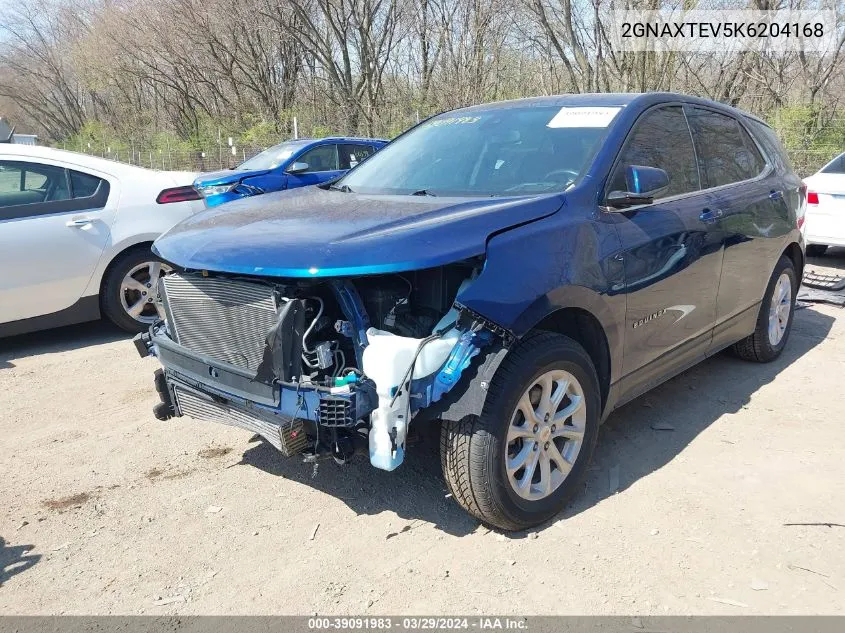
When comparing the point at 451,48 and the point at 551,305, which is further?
the point at 451,48

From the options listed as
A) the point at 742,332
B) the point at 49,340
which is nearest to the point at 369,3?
the point at 49,340

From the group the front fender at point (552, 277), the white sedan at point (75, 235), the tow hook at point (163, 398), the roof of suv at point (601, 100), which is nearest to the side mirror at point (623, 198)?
the front fender at point (552, 277)

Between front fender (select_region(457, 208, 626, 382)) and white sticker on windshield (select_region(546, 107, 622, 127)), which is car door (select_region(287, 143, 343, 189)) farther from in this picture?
front fender (select_region(457, 208, 626, 382))

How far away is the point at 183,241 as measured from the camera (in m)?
3.20

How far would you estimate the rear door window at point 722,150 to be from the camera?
Result: 4234 mm

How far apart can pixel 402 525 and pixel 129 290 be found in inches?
154

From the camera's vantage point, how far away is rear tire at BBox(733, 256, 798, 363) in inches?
198

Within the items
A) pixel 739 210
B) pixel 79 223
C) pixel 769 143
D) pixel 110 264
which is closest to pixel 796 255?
pixel 769 143

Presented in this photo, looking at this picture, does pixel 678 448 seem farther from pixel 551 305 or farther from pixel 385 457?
pixel 385 457

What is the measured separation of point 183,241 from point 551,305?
167 cm

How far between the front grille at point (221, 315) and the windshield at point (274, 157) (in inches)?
293

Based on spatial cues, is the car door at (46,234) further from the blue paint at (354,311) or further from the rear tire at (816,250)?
the rear tire at (816,250)

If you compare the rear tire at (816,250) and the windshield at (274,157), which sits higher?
the windshield at (274,157)

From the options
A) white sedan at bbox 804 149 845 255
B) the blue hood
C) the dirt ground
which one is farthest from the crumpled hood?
white sedan at bbox 804 149 845 255
